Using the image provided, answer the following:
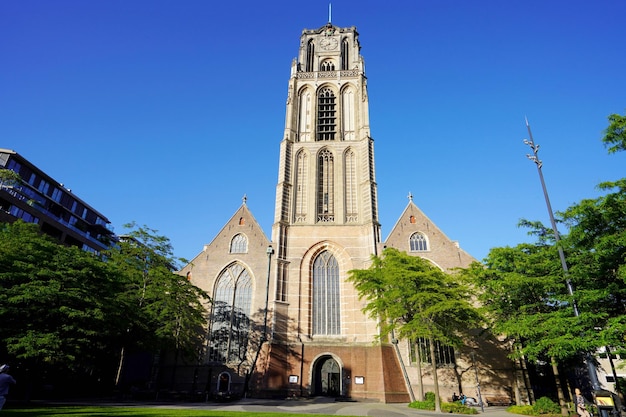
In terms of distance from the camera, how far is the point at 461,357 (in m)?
30.8

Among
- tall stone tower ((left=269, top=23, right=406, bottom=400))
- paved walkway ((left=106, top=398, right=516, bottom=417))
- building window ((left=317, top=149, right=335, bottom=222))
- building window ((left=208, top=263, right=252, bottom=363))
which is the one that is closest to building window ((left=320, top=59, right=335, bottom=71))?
tall stone tower ((left=269, top=23, right=406, bottom=400))

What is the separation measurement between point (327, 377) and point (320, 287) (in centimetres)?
780

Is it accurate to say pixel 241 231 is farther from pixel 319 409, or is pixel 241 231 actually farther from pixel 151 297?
pixel 319 409

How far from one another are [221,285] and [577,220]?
95.7ft

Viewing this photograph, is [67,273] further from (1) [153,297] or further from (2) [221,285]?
(2) [221,285]

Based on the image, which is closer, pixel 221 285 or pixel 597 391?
pixel 597 391

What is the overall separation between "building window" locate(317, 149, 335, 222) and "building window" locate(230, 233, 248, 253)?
7872 millimetres

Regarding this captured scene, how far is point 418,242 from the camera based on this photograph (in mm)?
35750

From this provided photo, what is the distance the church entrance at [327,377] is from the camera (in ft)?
101

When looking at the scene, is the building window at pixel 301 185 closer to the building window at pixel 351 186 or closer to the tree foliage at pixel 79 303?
the building window at pixel 351 186

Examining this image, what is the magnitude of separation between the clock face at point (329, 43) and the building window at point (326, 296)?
30046 mm

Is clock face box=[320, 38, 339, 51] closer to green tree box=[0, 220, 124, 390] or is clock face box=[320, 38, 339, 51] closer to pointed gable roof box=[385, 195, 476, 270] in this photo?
pointed gable roof box=[385, 195, 476, 270]

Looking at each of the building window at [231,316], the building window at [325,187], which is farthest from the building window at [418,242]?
the building window at [231,316]

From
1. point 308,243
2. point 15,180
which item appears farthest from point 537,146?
point 15,180
